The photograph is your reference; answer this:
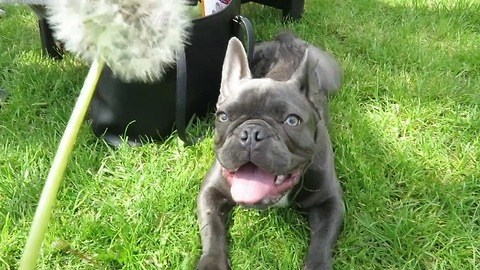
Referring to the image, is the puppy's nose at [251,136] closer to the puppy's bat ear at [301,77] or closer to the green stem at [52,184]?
the puppy's bat ear at [301,77]

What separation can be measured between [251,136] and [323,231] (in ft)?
1.56

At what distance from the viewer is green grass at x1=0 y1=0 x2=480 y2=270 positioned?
208cm

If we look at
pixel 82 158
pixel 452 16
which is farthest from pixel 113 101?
pixel 452 16

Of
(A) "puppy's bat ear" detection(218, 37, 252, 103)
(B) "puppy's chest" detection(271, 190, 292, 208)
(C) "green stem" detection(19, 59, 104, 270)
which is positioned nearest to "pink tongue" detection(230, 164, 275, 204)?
(B) "puppy's chest" detection(271, 190, 292, 208)

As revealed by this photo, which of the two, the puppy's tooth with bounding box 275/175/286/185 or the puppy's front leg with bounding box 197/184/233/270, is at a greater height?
the puppy's tooth with bounding box 275/175/286/185

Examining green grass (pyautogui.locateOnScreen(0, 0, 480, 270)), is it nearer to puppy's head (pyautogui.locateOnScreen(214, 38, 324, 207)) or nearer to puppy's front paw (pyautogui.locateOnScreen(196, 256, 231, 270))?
puppy's front paw (pyautogui.locateOnScreen(196, 256, 231, 270))

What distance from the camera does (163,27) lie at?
111 cm

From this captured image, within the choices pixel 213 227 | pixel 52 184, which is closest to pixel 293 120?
pixel 213 227

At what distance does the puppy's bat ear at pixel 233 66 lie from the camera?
224cm

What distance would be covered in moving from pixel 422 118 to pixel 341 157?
1.81 feet

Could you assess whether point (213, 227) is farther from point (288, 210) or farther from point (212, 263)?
point (288, 210)

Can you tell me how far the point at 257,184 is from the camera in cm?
195

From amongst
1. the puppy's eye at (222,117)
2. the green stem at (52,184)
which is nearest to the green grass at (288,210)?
the puppy's eye at (222,117)

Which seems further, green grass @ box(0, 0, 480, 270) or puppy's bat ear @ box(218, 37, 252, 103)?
puppy's bat ear @ box(218, 37, 252, 103)
